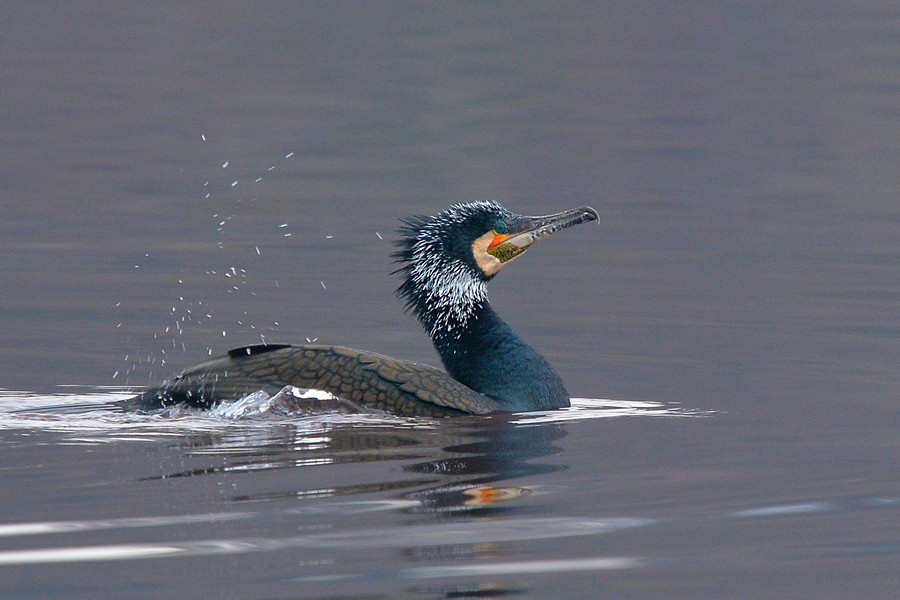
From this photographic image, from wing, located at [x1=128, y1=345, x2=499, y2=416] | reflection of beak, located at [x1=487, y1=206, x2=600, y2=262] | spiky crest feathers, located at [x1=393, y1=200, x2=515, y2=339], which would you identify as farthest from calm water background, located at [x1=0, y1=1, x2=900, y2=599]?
reflection of beak, located at [x1=487, y1=206, x2=600, y2=262]

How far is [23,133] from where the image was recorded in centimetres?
2700

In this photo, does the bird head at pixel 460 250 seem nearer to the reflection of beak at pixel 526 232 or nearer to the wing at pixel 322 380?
the reflection of beak at pixel 526 232

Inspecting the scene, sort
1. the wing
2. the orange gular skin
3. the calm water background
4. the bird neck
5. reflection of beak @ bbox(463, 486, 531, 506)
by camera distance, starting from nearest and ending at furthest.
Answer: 1. the calm water background
2. reflection of beak @ bbox(463, 486, 531, 506)
3. the wing
4. the bird neck
5. the orange gular skin

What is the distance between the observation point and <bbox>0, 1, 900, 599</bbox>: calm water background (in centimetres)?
643

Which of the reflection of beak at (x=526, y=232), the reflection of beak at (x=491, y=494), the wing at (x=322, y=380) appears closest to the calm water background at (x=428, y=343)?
the reflection of beak at (x=491, y=494)

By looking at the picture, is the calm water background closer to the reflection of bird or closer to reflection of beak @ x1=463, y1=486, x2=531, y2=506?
reflection of beak @ x1=463, y1=486, x2=531, y2=506

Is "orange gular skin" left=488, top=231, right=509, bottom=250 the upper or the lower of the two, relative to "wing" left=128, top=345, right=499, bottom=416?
upper

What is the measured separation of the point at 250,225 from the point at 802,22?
98.9 feet

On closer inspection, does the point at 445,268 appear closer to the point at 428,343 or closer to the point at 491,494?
the point at 491,494

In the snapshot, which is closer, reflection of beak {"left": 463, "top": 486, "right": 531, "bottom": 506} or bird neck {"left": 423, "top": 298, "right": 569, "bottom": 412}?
reflection of beak {"left": 463, "top": 486, "right": 531, "bottom": 506}

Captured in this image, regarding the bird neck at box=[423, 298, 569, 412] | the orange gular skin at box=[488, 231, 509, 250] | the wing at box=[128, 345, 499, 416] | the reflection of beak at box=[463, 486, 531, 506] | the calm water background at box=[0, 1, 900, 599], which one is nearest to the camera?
the calm water background at box=[0, 1, 900, 599]

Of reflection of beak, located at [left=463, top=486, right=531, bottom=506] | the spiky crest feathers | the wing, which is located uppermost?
the spiky crest feathers

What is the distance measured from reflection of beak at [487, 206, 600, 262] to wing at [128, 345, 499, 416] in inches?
34.9

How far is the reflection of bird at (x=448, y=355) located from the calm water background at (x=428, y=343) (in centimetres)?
20
